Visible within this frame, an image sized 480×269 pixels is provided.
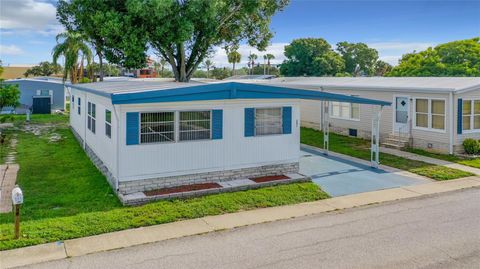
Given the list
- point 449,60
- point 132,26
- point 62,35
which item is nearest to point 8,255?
point 132,26

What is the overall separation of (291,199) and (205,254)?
397 centimetres

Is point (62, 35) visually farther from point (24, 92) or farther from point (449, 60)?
point (449, 60)

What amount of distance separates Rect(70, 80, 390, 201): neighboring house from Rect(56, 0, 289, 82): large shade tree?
8.08m

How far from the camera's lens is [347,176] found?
1365 cm

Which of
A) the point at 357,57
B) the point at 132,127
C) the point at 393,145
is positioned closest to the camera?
the point at 132,127

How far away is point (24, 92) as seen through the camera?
110 feet

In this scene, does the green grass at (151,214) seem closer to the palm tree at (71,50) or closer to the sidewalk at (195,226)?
the sidewalk at (195,226)

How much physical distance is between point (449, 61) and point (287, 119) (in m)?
37.5

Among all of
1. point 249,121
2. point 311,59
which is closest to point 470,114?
point 249,121

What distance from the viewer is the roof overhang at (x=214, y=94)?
410 inches

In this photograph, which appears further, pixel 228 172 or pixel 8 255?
pixel 228 172

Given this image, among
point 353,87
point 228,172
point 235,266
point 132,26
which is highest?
point 132,26

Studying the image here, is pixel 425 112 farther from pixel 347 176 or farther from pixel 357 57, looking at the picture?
pixel 357 57

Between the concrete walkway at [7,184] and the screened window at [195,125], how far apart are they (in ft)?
15.2
